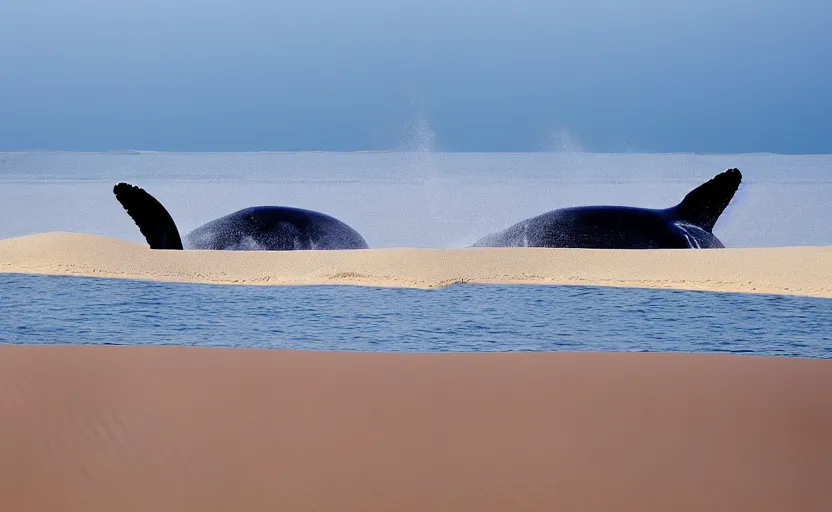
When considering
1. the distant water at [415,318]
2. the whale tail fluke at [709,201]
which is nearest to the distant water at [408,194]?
the whale tail fluke at [709,201]

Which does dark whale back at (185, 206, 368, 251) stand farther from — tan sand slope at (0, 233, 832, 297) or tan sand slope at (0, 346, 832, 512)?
tan sand slope at (0, 346, 832, 512)

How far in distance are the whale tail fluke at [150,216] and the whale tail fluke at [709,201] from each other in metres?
3.98

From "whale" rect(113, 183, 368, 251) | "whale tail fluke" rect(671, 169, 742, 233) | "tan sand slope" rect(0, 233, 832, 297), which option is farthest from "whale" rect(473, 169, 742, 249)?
"tan sand slope" rect(0, 233, 832, 297)

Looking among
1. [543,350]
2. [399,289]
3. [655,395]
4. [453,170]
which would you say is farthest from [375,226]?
[453,170]

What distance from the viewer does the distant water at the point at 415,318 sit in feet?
11.3

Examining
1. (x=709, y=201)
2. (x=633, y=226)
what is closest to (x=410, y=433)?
(x=633, y=226)

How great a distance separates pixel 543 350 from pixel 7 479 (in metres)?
1.92

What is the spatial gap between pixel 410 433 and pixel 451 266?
3.30 meters

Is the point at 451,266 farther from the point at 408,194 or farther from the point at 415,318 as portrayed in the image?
the point at 408,194

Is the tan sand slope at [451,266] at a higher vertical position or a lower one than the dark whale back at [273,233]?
lower

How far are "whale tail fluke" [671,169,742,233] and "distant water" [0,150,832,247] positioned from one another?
1.27ft

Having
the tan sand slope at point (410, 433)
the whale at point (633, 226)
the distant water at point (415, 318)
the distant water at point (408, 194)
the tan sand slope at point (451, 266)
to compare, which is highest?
the distant water at point (408, 194)

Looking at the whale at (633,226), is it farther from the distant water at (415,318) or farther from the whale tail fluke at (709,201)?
the distant water at (415,318)

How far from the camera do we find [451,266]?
538 cm
